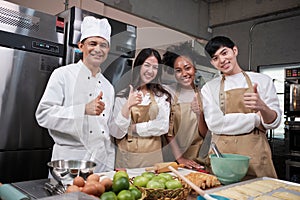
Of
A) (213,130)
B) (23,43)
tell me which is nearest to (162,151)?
(213,130)

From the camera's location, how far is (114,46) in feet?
5.10

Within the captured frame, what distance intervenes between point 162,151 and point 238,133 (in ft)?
1.25

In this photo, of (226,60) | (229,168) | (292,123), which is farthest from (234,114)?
(292,123)

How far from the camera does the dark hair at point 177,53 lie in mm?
1306

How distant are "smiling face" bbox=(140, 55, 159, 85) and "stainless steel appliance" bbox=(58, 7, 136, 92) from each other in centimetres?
12

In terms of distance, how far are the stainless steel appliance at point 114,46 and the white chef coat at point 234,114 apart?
0.46 m

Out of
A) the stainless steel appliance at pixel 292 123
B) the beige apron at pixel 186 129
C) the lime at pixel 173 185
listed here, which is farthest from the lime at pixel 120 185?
the stainless steel appliance at pixel 292 123

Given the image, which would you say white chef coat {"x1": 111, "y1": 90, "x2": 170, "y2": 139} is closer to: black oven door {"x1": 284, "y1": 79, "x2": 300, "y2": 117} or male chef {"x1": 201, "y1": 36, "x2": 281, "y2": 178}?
male chef {"x1": 201, "y1": 36, "x2": 281, "y2": 178}

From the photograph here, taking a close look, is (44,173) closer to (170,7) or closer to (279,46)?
(170,7)

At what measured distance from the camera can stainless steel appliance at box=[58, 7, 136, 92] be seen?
4.67 feet

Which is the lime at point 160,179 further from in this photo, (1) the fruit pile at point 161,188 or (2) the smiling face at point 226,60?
(2) the smiling face at point 226,60

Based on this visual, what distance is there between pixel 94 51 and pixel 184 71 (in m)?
0.47

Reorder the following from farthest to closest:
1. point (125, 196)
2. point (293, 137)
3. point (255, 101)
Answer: point (293, 137), point (255, 101), point (125, 196)

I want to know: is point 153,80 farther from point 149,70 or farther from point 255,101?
point 255,101
